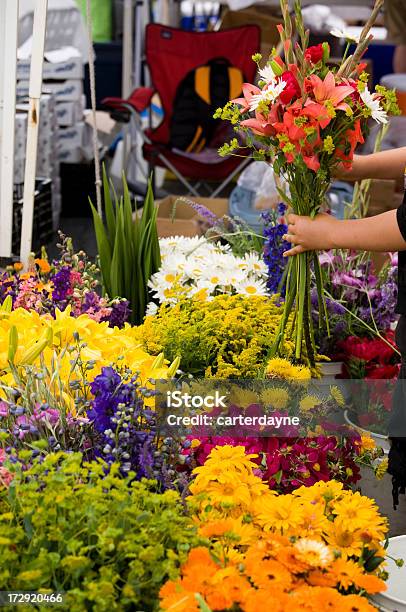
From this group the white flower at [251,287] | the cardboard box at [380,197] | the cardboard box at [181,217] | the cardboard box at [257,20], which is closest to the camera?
the white flower at [251,287]

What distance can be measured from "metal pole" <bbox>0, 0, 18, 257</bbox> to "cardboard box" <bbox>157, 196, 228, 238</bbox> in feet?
2.65

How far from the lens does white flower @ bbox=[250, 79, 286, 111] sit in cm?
→ 171

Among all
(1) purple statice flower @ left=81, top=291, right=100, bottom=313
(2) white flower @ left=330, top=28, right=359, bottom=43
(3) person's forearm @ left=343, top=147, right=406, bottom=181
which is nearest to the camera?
(2) white flower @ left=330, top=28, right=359, bottom=43

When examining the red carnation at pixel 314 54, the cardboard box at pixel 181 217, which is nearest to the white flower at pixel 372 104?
the red carnation at pixel 314 54

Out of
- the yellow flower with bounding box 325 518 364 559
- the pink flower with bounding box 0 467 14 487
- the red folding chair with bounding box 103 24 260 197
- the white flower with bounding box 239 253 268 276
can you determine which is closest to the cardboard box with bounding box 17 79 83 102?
the red folding chair with bounding box 103 24 260 197

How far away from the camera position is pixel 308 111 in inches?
66.3

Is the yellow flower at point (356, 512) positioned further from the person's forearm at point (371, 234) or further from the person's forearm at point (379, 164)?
the person's forearm at point (379, 164)

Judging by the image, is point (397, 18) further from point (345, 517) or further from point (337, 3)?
point (345, 517)

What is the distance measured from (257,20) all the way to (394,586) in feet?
22.1

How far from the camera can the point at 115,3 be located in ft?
35.7

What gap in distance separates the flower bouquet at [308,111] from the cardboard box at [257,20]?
5907 millimetres

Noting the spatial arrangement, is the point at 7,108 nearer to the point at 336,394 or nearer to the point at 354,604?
the point at 336,394

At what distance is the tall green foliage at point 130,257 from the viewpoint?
8.11ft

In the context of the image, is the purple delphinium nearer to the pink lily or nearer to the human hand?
the human hand
